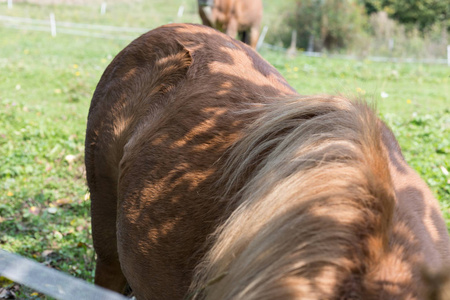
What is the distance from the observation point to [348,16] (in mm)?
18922

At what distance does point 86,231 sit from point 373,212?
3063 millimetres

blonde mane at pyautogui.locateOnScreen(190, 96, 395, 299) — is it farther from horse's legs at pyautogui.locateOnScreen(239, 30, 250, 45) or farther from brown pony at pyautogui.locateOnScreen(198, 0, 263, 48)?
horse's legs at pyautogui.locateOnScreen(239, 30, 250, 45)

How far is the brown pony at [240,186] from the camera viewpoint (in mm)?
1071

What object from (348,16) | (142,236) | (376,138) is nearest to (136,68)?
(142,236)

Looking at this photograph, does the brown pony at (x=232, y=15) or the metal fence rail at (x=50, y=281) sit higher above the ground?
the brown pony at (x=232, y=15)

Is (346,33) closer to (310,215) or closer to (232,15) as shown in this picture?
(232,15)

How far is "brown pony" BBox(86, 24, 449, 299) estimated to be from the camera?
1071mm

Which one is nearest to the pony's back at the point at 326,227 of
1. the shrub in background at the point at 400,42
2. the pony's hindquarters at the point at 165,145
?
the pony's hindquarters at the point at 165,145

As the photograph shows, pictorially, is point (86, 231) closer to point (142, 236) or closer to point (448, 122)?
point (142, 236)

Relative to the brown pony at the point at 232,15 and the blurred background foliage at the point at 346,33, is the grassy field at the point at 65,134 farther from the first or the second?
the blurred background foliage at the point at 346,33

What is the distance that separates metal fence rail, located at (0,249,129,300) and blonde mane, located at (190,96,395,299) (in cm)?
30

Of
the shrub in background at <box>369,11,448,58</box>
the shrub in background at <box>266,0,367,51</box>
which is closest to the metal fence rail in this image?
the shrub in background at <box>369,11,448,58</box>

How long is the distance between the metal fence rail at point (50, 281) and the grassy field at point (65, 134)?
3.28ft

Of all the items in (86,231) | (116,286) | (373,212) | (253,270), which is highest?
(373,212)
